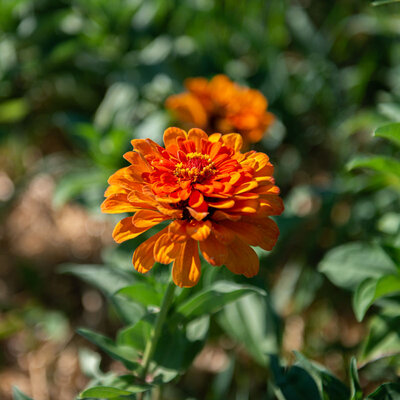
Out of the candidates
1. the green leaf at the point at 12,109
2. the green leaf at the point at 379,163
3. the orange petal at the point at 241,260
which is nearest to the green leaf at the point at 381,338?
the green leaf at the point at 379,163

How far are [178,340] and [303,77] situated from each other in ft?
4.28

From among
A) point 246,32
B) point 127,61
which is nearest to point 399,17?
point 246,32

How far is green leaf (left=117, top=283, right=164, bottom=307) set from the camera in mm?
829

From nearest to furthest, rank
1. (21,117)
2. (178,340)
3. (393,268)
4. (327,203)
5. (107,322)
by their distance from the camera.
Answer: (178,340) → (393,268) → (327,203) → (107,322) → (21,117)

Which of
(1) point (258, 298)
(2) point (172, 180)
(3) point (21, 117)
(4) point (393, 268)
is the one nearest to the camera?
(2) point (172, 180)

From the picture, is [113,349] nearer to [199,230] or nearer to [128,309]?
[128,309]

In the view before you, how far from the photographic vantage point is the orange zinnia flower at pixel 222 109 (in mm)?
1285

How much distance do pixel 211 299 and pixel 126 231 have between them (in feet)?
0.78

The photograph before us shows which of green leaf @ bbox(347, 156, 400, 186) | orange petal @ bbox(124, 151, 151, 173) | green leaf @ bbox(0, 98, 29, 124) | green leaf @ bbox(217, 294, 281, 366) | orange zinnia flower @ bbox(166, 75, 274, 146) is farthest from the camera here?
green leaf @ bbox(0, 98, 29, 124)

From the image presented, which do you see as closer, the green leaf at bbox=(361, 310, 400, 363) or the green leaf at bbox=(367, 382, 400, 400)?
the green leaf at bbox=(367, 382, 400, 400)

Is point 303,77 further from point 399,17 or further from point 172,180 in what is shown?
point 172,180

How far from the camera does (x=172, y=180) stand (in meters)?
0.68

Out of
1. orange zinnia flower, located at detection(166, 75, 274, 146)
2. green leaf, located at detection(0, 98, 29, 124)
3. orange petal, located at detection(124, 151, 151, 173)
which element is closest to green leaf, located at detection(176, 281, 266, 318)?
orange petal, located at detection(124, 151, 151, 173)

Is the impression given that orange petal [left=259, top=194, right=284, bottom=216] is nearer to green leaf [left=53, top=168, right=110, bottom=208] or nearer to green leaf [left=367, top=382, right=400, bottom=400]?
green leaf [left=367, top=382, right=400, bottom=400]
